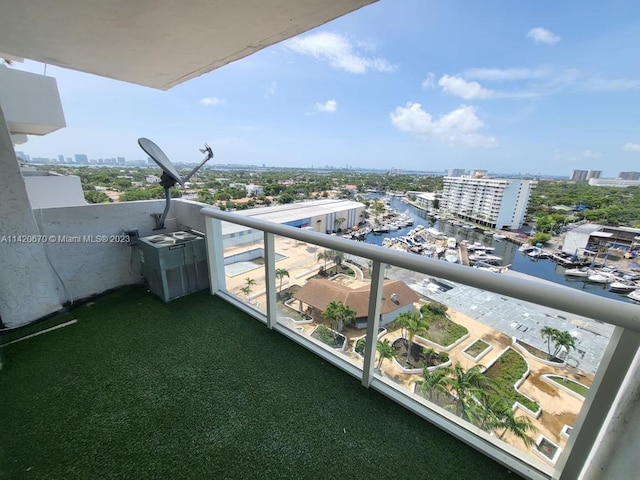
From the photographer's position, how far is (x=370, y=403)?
56.5 inches

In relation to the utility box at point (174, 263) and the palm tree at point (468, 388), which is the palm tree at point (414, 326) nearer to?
the palm tree at point (468, 388)

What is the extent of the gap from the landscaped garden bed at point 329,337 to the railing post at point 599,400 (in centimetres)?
112

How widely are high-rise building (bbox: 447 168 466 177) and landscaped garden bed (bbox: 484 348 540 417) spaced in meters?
6.71

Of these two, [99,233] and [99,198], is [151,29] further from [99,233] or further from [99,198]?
[99,198]

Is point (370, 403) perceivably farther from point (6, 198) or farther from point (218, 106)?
point (218, 106)

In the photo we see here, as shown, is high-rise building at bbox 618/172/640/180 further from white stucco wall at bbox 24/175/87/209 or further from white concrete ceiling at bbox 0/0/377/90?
white stucco wall at bbox 24/175/87/209

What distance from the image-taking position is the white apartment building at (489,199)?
510cm

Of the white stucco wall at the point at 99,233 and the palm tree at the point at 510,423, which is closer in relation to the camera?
the palm tree at the point at 510,423

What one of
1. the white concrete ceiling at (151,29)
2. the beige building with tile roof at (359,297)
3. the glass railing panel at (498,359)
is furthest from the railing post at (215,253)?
the glass railing panel at (498,359)

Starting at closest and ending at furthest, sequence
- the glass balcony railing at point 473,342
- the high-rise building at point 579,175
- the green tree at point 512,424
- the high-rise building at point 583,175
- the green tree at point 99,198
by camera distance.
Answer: the glass balcony railing at point 473,342 < the green tree at point 512,424 < the green tree at point 99,198 < the high-rise building at point 583,175 < the high-rise building at point 579,175

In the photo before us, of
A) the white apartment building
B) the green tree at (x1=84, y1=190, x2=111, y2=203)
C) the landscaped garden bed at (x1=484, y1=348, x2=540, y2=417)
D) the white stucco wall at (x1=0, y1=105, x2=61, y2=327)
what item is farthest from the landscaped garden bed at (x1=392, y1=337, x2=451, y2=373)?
the white apartment building

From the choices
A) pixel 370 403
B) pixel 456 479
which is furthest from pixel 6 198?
pixel 456 479

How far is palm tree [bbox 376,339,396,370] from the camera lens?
1.45 m

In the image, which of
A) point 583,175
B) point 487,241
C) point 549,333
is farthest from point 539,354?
point 583,175
